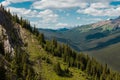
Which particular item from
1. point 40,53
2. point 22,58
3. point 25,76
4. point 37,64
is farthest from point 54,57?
point 25,76

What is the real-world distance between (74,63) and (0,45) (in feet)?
213

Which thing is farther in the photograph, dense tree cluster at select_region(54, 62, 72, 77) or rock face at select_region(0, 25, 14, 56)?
rock face at select_region(0, 25, 14, 56)

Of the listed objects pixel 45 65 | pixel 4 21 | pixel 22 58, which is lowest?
pixel 45 65

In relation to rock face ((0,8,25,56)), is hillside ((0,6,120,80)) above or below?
below

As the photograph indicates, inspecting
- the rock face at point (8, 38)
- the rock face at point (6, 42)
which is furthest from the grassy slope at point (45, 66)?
the rock face at point (6, 42)

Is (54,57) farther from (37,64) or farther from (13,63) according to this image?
(13,63)

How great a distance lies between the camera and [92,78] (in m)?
184

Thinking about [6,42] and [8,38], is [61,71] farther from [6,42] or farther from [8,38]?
[8,38]

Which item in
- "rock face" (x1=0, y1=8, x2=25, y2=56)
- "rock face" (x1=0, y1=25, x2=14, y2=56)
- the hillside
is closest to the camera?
the hillside

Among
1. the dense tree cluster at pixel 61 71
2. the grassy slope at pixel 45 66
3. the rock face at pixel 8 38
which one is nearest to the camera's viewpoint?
the grassy slope at pixel 45 66

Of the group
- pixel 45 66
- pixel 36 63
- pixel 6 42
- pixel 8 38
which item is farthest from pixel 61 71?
pixel 8 38

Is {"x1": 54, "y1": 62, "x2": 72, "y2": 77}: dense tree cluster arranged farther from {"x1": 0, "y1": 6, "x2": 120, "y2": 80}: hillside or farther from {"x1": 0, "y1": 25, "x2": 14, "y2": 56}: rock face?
{"x1": 0, "y1": 25, "x2": 14, "y2": 56}: rock face

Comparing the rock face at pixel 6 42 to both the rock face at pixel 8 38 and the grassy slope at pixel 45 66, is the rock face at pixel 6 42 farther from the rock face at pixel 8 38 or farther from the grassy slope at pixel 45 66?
the grassy slope at pixel 45 66

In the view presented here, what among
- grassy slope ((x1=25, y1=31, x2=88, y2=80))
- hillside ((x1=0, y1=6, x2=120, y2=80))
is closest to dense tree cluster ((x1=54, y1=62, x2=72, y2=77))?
hillside ((x1=0, y1=6, x2=120, y2=80))
